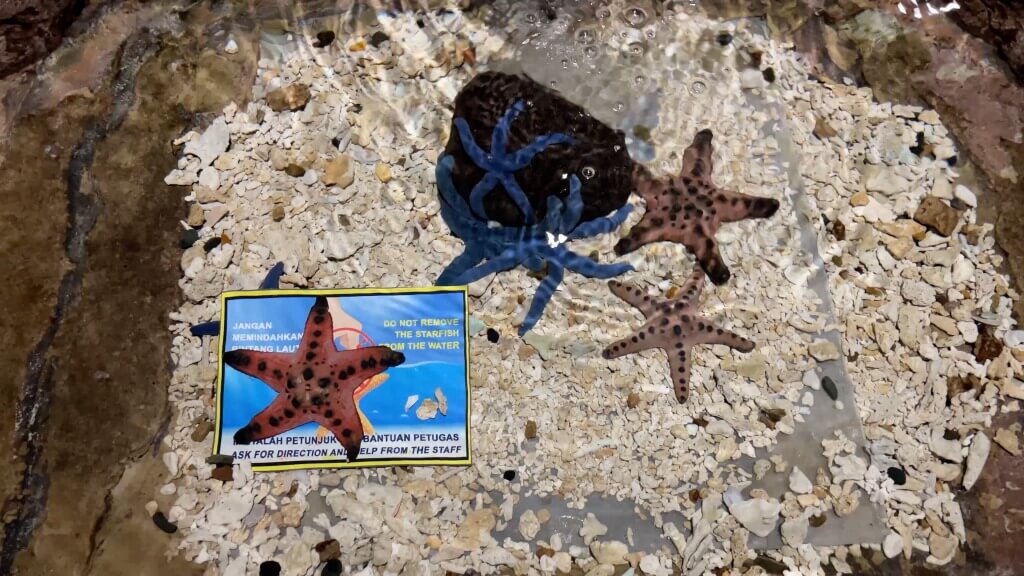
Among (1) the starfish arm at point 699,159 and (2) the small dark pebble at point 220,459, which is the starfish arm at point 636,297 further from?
(2) the small dark pebble at point 220,459

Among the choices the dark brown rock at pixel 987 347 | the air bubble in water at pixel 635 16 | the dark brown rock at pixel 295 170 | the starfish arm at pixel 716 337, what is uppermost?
the air bubble in water at pixel 635 16

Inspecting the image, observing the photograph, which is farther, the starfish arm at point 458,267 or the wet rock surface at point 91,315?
the starfish arm at point 458,267

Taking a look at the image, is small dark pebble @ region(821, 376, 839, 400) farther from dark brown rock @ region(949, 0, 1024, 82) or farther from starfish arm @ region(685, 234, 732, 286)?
dark brown rock @ region(949, 0, 1024, 82)

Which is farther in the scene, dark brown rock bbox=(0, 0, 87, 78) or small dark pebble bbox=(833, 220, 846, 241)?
small dark pebble bbox=(833, 220, 846, 241)

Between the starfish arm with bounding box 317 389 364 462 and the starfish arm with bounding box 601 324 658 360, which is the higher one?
the starfish arm with bounding box 601 324 658 360

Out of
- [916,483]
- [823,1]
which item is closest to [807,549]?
[916,483]

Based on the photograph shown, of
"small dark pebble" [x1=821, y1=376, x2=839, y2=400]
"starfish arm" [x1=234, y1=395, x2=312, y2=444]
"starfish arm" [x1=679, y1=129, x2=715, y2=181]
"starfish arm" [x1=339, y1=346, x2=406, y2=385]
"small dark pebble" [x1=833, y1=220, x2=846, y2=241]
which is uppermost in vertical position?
"starfish arm" [x1=679, y1=129, x2=715, y2=181]

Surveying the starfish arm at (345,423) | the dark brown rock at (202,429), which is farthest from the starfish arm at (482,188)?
the dark brown rock at (202,429)

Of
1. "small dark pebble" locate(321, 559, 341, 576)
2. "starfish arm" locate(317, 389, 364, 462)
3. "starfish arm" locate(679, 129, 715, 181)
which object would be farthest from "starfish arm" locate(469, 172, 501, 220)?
Result: "small dark pebble" locate(321, 559, 341, 576)

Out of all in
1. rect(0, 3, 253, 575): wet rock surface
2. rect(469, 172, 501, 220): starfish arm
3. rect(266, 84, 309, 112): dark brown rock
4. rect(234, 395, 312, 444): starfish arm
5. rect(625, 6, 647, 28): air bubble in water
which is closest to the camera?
rect(0, 3, 253, 575): wet rock surface
